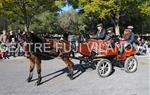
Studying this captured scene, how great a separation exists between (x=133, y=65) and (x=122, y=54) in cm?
75

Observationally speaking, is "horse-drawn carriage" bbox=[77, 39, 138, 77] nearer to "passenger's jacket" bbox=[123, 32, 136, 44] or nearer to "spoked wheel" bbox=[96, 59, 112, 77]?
"spoked wheel" bbox=[96, 59, 112, 77]

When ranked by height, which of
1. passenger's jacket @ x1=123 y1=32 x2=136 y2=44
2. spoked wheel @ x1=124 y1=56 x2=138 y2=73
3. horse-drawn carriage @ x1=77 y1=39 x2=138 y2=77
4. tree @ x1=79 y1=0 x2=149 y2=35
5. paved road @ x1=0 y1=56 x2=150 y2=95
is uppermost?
tree @ x1=79 y1=0 x2=149 y2=35

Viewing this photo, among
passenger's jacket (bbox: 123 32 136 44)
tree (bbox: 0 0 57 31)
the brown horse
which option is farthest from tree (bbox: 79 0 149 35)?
the brown horse

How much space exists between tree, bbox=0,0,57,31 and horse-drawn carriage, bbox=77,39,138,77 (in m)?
23.2

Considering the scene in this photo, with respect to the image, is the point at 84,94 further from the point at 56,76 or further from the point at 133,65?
the point at 133,65

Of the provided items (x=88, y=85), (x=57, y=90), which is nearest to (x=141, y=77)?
(x=88, y=85)

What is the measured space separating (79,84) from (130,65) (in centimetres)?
337

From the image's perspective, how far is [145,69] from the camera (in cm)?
1731

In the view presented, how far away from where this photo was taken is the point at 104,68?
1490cm

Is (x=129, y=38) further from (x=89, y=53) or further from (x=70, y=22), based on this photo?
(x=70, y=22)

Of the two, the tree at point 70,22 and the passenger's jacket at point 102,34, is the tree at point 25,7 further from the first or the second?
the passenger's jacket at point 102,34

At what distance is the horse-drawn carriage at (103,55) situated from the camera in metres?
14.6

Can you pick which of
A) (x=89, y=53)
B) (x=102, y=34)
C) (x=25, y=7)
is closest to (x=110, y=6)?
(x=25, y=7)

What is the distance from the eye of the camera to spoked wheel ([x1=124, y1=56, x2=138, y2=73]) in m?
15.7
